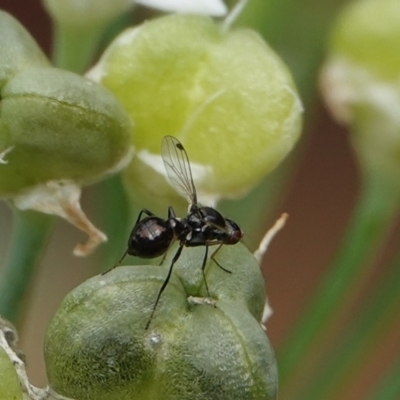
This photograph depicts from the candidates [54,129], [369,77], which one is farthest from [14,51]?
[369,77]

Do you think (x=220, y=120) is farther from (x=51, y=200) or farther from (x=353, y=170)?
(x=353, y=170)

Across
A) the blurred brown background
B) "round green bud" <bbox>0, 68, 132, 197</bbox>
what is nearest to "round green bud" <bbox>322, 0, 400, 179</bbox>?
"round green bud" <bbox>0, 68, 132, 197</bbox>

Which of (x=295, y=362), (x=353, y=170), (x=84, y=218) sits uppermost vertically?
(x=84, y=218)

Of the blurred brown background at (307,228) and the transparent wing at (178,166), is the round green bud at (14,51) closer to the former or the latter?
the transparent wing at (178,166)

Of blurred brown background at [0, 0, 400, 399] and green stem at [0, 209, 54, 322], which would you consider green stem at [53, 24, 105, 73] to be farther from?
blurred brown background at [0, 0, 400, 399]

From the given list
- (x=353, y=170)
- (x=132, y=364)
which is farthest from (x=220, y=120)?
(x=353, y=170)

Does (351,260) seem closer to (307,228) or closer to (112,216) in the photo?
(112,216)

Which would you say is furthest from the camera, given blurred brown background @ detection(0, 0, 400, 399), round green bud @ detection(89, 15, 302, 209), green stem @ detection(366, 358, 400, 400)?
blurred brown background @ detection(0, 0, 400, 399)
